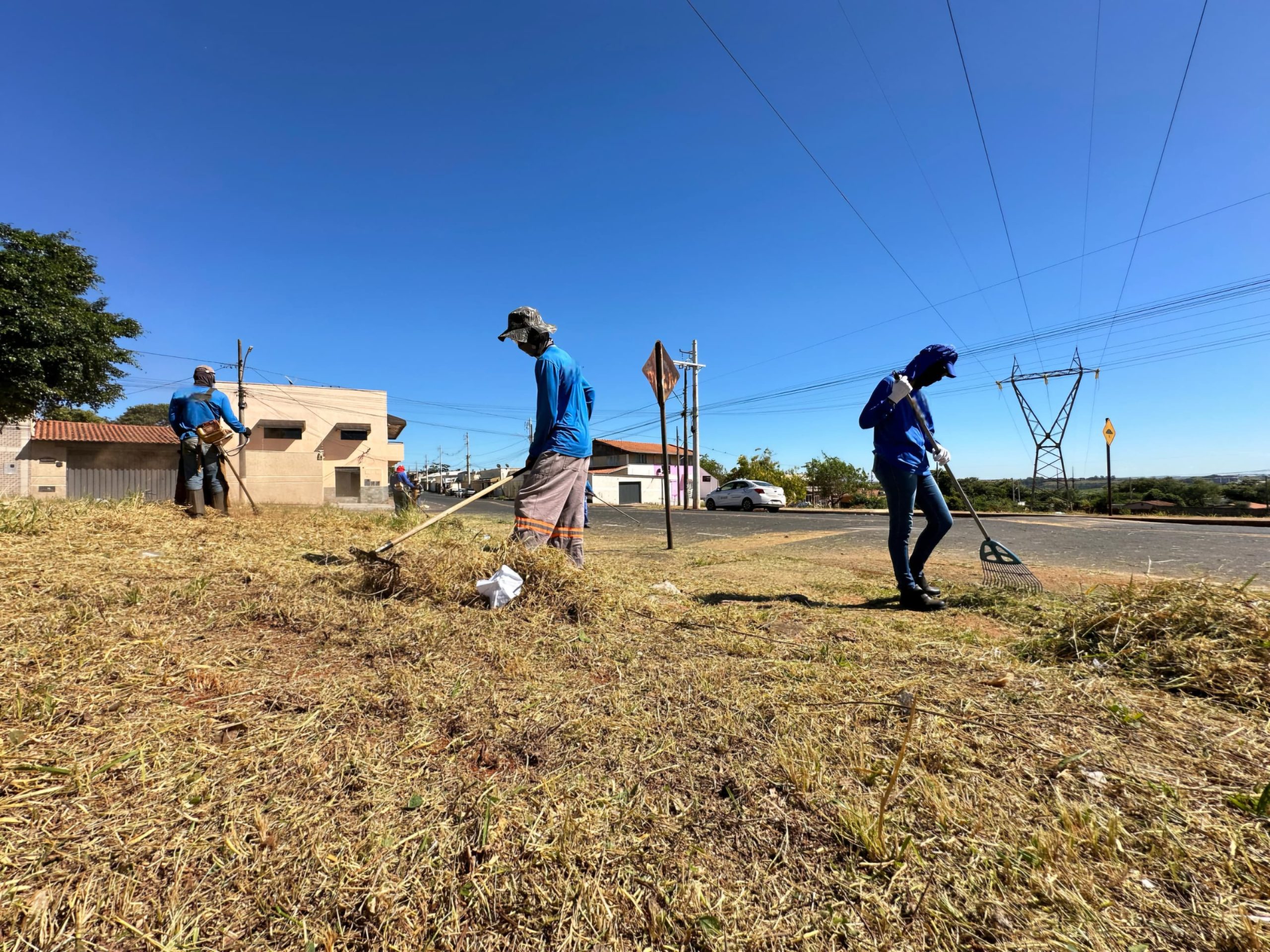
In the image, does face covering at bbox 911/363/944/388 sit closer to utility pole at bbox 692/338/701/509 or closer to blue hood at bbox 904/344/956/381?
blue hood at bbox 904/344/956/381

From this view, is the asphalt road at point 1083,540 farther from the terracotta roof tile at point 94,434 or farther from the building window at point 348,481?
the terracotta roof tile at point 94,434

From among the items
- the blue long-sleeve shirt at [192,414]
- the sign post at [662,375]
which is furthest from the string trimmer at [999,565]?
the blue long-sleeve shirt at [192,414]

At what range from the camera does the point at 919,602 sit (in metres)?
3.26

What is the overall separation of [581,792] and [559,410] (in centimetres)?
259

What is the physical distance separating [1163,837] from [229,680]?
2367 millimetres

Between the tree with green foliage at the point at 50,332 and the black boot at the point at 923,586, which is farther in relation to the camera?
the tree with green foliage at the point at 50,332

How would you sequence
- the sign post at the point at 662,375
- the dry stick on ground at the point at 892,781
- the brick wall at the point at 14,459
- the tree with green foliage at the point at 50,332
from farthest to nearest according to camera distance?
1. the brick wall at the point at 14,459
2. the tree with green foliage at the point at 50,332
3. the sign post at the point at 662,375
4. the dry stick on ground at the point at 892,781

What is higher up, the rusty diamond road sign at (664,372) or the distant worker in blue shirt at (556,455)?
the rusty diamond road sign at (664,372)

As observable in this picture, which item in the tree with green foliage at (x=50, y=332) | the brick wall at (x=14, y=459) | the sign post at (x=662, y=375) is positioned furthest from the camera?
the brick wall at (x=14, y=459)

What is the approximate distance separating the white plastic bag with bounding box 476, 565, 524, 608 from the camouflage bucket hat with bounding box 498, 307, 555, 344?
70.6 inches

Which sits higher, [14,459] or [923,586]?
[14,459]

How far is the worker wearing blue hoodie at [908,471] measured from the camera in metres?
3.36

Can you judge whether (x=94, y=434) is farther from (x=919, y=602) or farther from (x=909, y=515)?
(x=919, y=602)

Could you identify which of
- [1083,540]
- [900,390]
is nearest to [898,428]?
[900,390]
